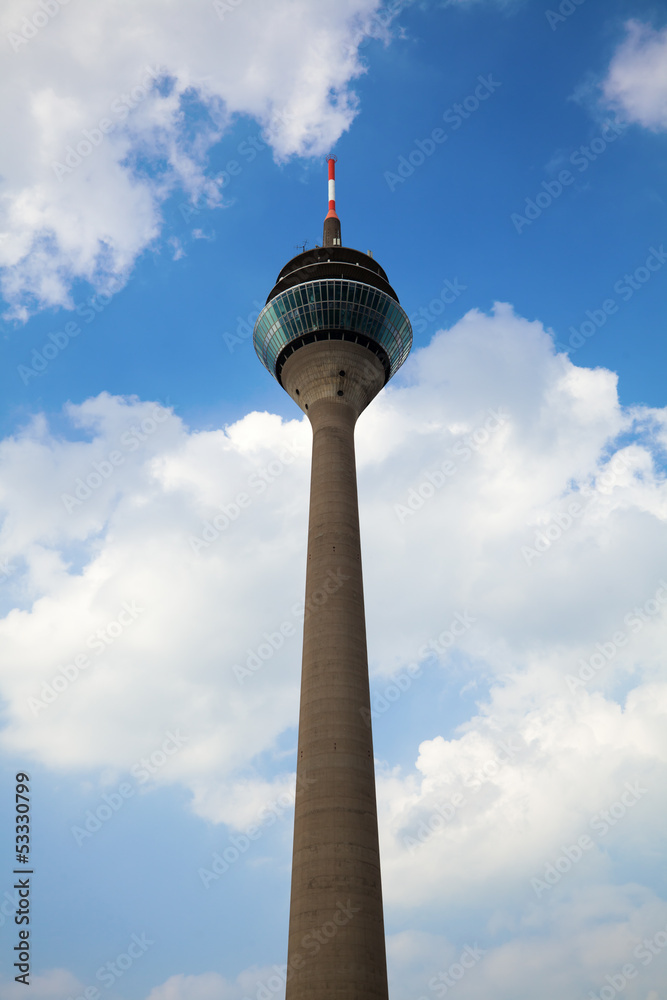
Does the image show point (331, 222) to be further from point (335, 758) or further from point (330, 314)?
point (335, 758)

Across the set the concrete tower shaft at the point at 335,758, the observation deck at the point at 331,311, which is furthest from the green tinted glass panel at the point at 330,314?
the concrete tower shaft at the point at 335,758

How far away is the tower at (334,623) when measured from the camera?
A: 44688 mm

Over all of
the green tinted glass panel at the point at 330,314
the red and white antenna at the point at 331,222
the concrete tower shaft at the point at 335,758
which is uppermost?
the red and white antenna at the point at 331,222

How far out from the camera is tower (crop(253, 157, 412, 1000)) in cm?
4469

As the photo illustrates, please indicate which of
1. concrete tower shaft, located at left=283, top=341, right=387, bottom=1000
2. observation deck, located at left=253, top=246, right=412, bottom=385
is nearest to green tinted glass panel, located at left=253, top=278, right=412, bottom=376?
observation deck, located at left=253, top=246, right=412, bottom=385

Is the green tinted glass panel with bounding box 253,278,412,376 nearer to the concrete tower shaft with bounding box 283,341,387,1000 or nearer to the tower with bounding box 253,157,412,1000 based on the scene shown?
the tower with bounding box 253,157,412,1000

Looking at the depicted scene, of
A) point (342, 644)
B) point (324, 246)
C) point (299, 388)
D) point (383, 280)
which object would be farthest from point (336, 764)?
point (324, 246)

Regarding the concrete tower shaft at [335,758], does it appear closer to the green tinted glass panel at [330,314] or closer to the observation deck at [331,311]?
the observation deck at [331,311]

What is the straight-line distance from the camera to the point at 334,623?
178 ft

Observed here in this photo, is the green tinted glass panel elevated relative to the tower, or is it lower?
elevated

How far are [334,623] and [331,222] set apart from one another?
4369 centimetres

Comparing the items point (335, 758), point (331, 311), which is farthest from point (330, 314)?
point (335, 758)

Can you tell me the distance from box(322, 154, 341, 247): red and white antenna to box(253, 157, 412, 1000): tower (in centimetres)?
14

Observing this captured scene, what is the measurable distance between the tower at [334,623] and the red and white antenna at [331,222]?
0.14 metres
